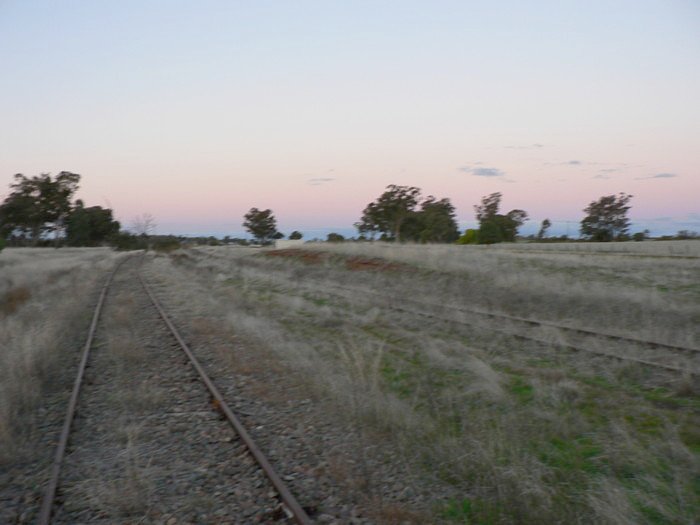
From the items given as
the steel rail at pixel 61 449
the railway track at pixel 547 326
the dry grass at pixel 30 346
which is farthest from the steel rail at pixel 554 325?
the dry grass at pixel 30 346

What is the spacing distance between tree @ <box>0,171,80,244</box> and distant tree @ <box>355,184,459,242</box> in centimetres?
4565

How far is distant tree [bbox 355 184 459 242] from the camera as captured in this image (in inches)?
2975

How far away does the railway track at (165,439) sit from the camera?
5.13m

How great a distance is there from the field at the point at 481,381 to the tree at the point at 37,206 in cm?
6946

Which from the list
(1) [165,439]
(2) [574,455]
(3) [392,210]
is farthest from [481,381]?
(3) [392,210]

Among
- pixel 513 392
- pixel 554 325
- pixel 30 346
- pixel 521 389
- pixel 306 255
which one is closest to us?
pixel 513 392

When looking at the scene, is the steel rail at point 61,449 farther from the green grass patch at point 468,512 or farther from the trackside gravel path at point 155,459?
the green grass patch at point 468,512

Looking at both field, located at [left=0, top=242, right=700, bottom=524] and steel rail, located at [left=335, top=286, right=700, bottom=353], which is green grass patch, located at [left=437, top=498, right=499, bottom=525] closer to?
field, located at [left=0, top=242, right=700, bottom=524]

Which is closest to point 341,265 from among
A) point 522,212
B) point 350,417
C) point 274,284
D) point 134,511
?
point 274,284

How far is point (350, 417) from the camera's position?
7363 millimetres

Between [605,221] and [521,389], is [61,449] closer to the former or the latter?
[521,389]

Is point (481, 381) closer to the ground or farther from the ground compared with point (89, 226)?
closer to the ground

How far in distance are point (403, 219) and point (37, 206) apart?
53.7 metres

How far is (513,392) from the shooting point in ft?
28.0
